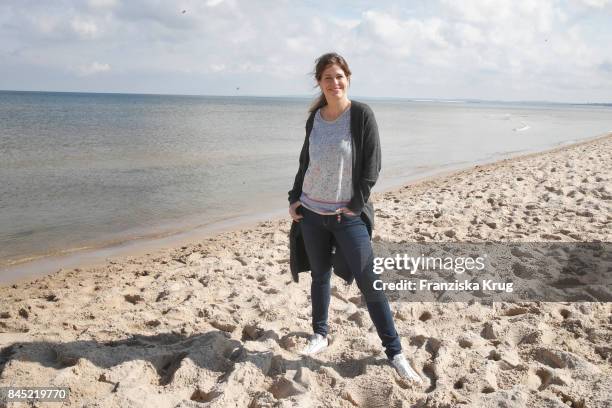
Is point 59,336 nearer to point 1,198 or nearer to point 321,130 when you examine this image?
point 321,130

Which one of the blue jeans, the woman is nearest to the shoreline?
the blue jeans

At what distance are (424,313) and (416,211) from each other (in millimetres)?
3556

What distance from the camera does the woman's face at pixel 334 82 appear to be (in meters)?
2.70

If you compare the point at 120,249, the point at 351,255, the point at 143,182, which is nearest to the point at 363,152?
the point at 351,255

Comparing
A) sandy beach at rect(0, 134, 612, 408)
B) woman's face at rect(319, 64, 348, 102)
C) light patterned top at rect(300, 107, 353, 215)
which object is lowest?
sandy beach at rect(0, 134, 612, 408)

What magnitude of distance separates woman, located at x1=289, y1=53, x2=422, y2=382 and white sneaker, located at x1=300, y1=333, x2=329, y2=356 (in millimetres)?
545

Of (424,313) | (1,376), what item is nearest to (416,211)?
(424,313)

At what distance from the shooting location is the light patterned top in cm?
272

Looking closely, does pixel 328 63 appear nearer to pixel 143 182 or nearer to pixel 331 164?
pixel 331 164

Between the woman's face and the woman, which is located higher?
the woman's face

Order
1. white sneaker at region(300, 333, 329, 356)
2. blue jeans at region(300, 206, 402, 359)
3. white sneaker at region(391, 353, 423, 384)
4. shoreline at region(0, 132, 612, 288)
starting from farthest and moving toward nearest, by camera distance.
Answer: shoreline at region(0, 132, 612, 288) → white sneaker at region(300, 333, 329, 356) → white sneaker at region(391, 353, 423, 384) → blue jeans at region(300, 206, 402, 359)

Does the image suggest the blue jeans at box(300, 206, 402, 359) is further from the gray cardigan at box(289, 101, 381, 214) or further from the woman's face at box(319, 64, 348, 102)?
the woman's face at box(319, 64, 348, 102)

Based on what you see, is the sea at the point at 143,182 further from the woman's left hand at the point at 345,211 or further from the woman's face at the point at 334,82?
the woman's face at the point at 334,82

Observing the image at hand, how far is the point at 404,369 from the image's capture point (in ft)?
9.62
